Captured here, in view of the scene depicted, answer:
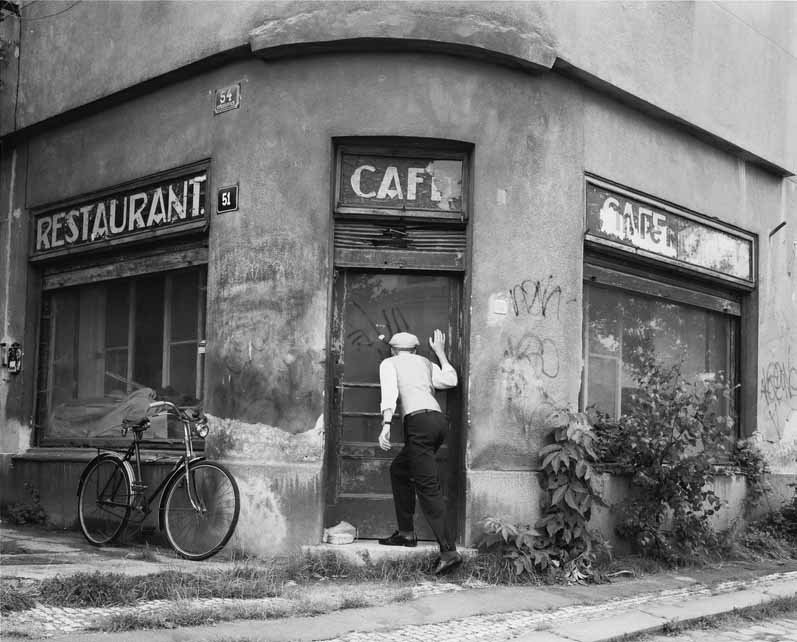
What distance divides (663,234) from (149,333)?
5.51 metres

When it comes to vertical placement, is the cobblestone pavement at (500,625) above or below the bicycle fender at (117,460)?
below

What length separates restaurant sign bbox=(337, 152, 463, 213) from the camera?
870 cm

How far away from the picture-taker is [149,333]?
10.5 m

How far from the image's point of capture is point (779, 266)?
1226cm

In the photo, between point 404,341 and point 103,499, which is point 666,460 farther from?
point 103,499

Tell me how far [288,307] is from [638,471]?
353 centimetres

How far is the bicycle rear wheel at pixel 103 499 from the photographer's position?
9047 mm

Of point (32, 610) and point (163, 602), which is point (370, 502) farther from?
point (32, 610)

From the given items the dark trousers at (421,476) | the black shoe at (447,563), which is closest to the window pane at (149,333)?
the dark trousers at (421,476)

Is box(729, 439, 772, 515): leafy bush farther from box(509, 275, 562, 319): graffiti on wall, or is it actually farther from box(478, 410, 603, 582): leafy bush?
box(509, 275, 562, 319): graffiti on wall

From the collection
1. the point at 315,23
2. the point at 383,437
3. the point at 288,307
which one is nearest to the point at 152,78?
the point at 315,23

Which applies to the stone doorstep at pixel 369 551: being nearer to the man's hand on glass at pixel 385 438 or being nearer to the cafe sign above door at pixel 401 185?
the man's hand on glass at pixel 385 438

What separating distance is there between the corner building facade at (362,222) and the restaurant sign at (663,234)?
0.04 metres

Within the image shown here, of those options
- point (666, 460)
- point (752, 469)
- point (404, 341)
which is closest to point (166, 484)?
point (404, 341)
